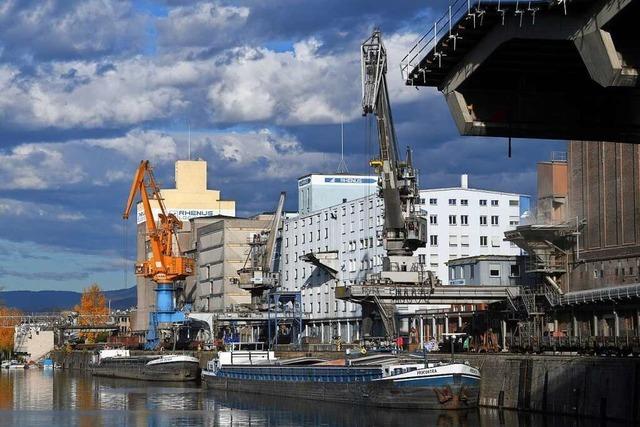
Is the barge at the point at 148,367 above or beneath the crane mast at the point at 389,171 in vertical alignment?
beneath

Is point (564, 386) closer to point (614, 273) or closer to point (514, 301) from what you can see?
point (614, 273)

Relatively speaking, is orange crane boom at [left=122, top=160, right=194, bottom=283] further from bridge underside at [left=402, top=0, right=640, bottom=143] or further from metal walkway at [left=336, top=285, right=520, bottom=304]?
bridge underside at [left=402, top=0, right=640, bottom=143]

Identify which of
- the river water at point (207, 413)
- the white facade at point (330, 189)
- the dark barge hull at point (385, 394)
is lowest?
the river water at point (207, 413)

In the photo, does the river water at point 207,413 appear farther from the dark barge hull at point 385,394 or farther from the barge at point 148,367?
the barge at point 148,367

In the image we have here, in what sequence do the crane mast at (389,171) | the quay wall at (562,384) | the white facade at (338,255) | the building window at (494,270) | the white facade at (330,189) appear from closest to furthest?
1. the quay wall at (562,384)
2. the crane mast at (389,171)
3. the building window at (494,270)
4. the white facade at (338,255)
5. the white facade at (330,189)

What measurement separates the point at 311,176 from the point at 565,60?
118 metres

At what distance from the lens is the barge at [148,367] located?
125 metres

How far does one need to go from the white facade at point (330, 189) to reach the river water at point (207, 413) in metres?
47.4

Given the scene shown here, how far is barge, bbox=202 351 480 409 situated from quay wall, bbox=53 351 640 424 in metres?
1.60

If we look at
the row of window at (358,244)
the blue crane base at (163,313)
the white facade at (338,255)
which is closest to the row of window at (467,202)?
the white facade at (338,255)

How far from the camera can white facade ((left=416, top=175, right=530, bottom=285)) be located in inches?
4710

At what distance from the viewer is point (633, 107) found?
35.7 m

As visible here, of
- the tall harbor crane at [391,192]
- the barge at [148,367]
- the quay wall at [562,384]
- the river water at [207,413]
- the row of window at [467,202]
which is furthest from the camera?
the barge at [148,367]

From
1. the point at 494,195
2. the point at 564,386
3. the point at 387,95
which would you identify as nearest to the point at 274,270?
the point at 494,195
